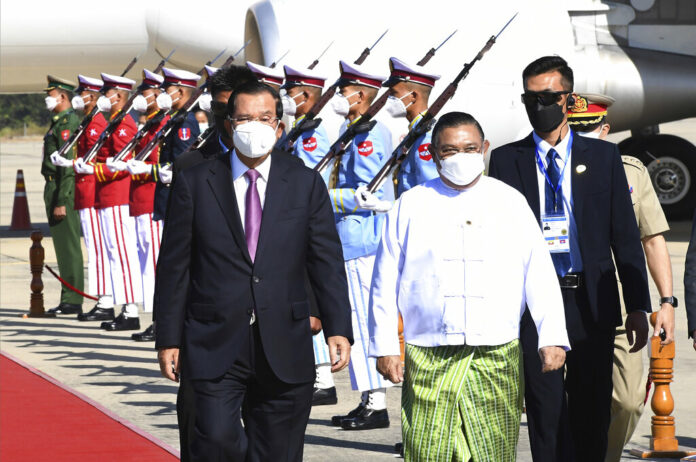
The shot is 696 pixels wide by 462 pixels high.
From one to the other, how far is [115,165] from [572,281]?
5929 mm

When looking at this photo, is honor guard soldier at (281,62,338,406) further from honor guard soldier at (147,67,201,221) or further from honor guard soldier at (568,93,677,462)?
honor guard soldier at (568,93,677,462)

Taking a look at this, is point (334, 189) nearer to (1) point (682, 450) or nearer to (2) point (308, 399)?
(1) point (682, 450)

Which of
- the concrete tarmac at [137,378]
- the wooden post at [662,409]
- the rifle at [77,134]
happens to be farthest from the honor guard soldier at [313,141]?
the rifle at [77,134]

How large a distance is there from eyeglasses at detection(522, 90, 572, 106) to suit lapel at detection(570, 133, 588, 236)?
7.3 inches

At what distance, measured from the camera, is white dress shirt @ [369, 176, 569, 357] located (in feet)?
12.6

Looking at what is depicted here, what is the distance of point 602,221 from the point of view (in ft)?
14.4

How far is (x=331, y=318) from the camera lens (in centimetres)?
405

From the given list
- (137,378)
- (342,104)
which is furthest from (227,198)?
(137,378)

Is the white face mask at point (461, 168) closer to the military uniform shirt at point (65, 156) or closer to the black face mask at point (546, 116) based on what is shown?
the black face mask at point (546, 116)

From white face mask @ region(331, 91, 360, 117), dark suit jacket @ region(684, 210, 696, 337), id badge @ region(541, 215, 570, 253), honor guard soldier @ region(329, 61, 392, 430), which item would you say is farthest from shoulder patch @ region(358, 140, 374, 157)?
dark suit jacket @ region(684, 210, 696, 337)

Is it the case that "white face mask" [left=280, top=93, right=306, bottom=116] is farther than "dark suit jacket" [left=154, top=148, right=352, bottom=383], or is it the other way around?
"white face mask" [left=280, top=93, right=306, bottom=116]

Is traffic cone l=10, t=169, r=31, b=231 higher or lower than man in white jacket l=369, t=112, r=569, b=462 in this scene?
higher

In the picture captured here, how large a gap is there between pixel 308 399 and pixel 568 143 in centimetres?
137

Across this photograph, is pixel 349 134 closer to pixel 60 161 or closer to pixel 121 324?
pixel 121 324
